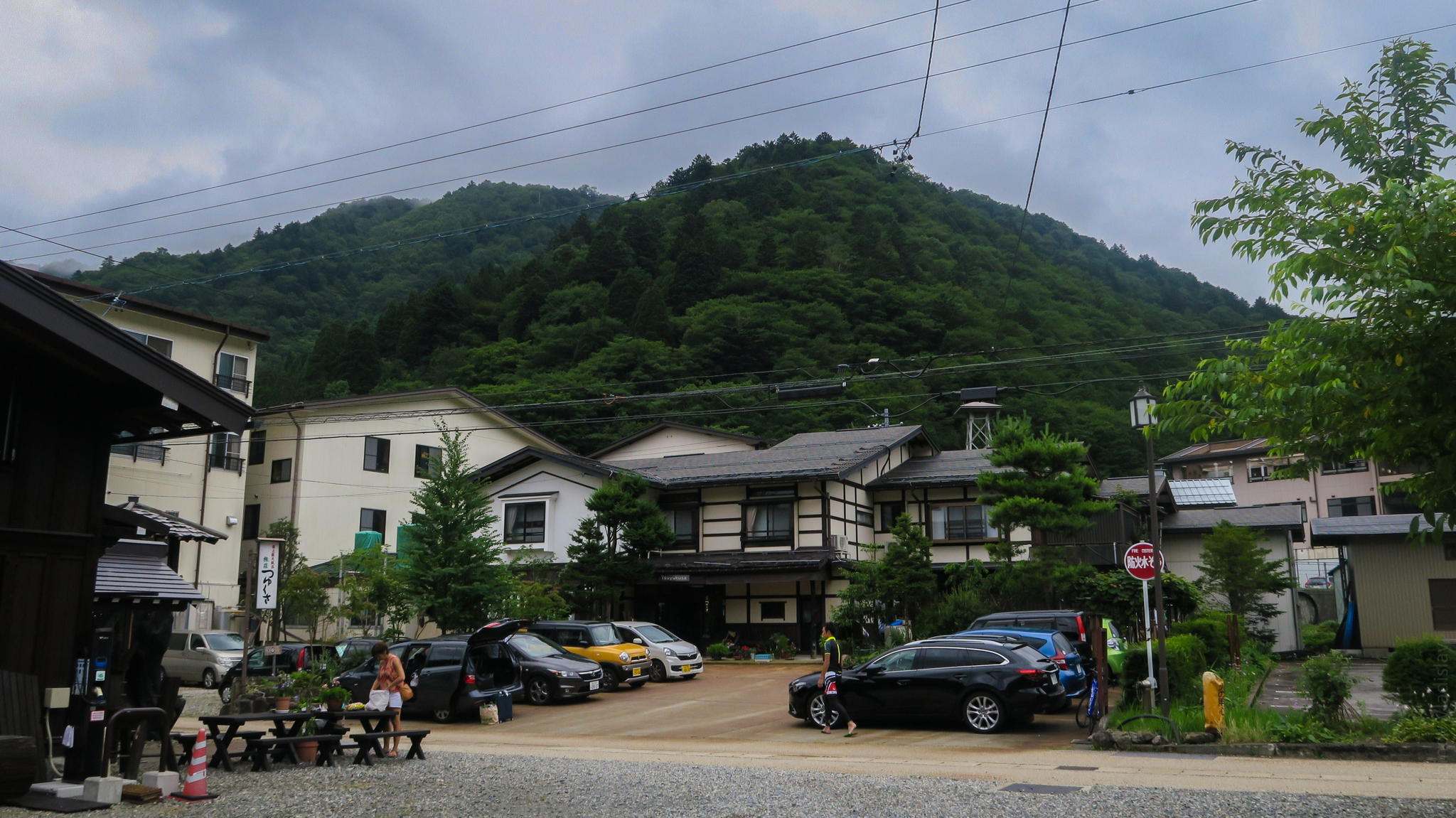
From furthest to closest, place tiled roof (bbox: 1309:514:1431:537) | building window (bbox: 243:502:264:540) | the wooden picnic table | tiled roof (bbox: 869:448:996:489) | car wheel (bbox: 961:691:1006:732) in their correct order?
building window (bbox: 243:502:264:540) → tiled roof (bbox: 869:448:996:489) → tiled roof (bbox: 1309:514:1431:537) → car wheel (bbox: 961:691:1006:732) → the wooden picnic table

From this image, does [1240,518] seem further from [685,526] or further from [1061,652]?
[1061,652]

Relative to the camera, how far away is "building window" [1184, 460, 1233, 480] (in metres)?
62.2

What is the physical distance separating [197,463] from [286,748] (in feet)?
88.3

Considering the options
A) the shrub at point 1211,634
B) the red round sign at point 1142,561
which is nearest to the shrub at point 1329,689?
the red round sign at point 1142,561

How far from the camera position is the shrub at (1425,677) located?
12.6 metres

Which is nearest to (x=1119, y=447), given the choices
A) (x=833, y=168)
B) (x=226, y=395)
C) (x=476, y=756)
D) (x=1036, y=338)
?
(x=1036, y=338)

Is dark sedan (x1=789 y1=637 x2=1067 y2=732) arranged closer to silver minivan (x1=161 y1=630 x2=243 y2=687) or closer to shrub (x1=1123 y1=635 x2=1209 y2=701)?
shrub (x1=1123 y1=635 x2=1209 y2=701)

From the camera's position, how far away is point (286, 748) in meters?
11.6

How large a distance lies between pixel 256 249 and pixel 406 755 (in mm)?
33386

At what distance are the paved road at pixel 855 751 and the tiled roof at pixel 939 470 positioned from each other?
45.6 feet

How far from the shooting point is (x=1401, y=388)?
652cm

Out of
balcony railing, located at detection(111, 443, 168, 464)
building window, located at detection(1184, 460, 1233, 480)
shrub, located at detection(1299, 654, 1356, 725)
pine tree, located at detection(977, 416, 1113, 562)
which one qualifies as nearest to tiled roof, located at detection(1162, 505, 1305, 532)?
pine tree, located at detection(977, 416, 1113, 562)

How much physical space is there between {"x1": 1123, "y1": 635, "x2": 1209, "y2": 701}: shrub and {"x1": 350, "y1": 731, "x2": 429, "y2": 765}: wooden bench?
33.9 feet

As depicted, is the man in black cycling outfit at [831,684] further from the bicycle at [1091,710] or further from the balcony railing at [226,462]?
the balcony railing at [226,462]
